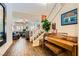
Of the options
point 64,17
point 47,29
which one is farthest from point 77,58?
point 47,29

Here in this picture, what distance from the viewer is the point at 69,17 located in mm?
4020

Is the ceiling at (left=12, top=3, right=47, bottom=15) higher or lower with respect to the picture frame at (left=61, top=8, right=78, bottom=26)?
higher

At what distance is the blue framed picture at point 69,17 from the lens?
3.70m

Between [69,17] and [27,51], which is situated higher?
[69,17]

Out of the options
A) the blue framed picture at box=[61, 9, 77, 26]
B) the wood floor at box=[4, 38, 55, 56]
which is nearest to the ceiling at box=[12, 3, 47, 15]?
the blue framed picture at box=[61, 9, 77, 26]

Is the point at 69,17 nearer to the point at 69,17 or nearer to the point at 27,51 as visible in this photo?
the point at 69,17

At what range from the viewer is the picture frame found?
3.69m

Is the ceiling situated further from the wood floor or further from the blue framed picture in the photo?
the wood floor

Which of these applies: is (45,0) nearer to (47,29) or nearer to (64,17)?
(64,17)

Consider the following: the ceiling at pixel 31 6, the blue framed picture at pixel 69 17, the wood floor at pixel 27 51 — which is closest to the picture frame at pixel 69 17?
the blue framed picture at pixel 69 17

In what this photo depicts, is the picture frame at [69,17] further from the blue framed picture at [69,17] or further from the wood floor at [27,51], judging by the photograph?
the wood floor at [27,51]

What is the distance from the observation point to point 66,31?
4.27m

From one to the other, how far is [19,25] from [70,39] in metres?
13.5

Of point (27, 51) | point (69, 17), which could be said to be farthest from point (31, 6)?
point (69, 17)
